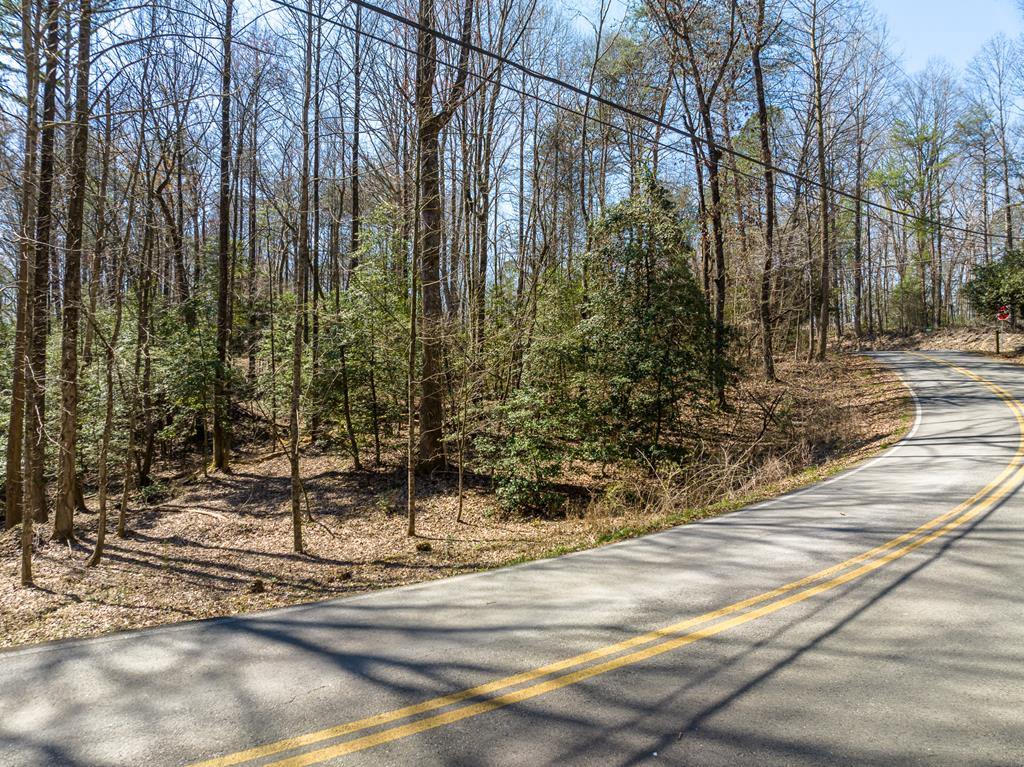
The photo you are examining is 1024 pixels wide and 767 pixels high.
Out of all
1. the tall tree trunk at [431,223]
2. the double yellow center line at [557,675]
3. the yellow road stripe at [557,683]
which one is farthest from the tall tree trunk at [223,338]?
the yellow road stripe at [557,683]

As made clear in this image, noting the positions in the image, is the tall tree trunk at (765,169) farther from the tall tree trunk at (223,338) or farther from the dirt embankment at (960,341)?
the tall tree trunk at (223,338)

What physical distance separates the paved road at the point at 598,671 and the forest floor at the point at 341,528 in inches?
60.9

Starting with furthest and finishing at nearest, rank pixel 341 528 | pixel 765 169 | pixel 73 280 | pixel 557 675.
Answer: pixel 765 169 → pixel 341 528 → pixel 73 280 → pixel 557 675

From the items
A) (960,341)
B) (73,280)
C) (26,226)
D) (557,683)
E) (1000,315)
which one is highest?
(1000,315)

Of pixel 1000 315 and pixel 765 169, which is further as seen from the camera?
pixel 1000 315

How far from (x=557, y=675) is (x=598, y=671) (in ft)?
0.95

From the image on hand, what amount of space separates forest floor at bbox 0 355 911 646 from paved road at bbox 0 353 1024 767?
1548 millimetres

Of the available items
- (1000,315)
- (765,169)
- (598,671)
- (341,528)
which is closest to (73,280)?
(341,528)

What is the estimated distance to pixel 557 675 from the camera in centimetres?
409

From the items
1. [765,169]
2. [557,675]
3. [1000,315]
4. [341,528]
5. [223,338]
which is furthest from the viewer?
[1000,315]

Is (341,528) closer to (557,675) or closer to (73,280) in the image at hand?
(73,280)

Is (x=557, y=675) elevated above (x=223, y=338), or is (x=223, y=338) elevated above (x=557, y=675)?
(x=223, y=338)

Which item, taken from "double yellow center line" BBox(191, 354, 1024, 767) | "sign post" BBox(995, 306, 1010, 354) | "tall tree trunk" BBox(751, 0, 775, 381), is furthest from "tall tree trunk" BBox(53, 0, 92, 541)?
"sign post" BBox(995, 306, 1010, 354)

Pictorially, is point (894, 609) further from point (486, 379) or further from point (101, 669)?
point (486, 379)
